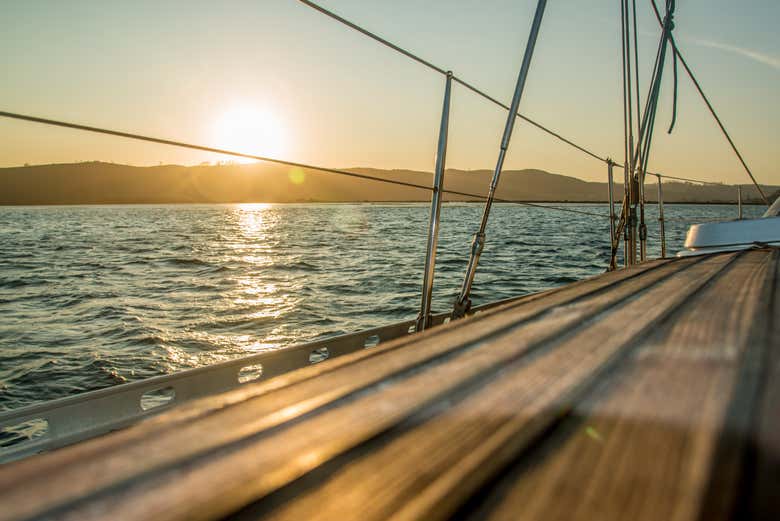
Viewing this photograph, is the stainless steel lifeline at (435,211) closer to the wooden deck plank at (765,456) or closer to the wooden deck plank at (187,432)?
the wooden deck plank at (187,432)

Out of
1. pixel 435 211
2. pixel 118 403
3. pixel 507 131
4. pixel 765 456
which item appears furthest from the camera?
pixel 507 131

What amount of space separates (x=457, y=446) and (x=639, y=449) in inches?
7.2

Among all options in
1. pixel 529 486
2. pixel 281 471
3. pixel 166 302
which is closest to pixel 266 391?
pixel 281 471

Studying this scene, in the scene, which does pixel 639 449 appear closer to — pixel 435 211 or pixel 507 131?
pixel 435 211

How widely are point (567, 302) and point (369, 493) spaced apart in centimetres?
106

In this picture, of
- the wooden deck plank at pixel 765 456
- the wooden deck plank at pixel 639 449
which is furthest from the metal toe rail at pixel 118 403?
the wooden deck plank at pixel 765 456

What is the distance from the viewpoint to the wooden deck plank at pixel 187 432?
0.45m

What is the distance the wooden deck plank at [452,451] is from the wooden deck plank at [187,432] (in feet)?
0.42

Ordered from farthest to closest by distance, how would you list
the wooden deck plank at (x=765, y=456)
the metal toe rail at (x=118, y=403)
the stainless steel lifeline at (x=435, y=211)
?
the stainless steel lifeline at (x=435, y=211)
the metal toe rail at (x=118, y=403)
the wooden deck plank at (x=765, y=456)

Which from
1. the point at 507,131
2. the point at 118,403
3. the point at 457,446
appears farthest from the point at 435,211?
the point at 457,446

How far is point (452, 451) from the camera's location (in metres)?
0.54

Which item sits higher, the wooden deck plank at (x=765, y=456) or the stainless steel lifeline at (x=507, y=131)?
the stainless steel lifeline at (x=507, y=131)

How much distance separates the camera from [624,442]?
0.56 m

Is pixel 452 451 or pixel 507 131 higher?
pixel 507 131
